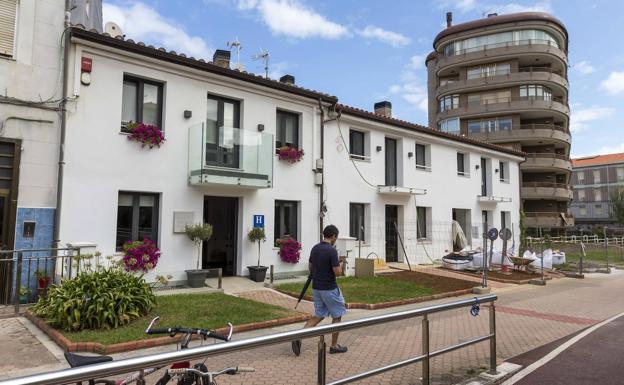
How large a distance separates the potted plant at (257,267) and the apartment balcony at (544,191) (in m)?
37.3

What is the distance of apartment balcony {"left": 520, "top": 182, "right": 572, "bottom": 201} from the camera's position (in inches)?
1655

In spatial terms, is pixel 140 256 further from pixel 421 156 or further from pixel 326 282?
pixel 421 156

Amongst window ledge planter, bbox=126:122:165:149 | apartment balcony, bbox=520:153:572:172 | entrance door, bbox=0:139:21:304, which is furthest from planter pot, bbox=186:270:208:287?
apartment balcony, bbox=520:153:572:172

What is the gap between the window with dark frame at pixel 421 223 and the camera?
18.6 metres

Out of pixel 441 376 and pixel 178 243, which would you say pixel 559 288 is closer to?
pixel 441 376

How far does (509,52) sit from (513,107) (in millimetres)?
5708

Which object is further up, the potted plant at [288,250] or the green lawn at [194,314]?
the potted plant at [288,250]

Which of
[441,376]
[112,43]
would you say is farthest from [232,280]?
[441,376]

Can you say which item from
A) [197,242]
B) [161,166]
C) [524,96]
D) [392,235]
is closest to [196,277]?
[197,242]

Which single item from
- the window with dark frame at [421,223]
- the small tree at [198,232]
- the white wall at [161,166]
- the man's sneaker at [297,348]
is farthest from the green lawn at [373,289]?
the man's sneaker at [297,348]

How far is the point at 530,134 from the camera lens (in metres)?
42.0

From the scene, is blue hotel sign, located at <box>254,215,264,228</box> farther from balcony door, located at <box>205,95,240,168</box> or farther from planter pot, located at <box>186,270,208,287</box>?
planter pot, located at <box>186,270,208,287</box>

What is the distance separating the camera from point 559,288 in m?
14.6

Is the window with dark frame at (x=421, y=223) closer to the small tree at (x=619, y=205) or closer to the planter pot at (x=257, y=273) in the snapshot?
the planter pot at (x=257, y=273)
